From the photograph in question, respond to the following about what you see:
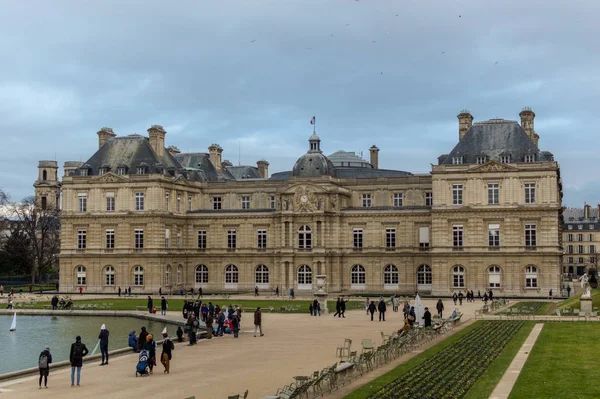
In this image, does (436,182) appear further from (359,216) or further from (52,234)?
(52,234)

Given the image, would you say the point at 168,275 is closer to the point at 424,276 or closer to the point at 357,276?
the point at 357,276

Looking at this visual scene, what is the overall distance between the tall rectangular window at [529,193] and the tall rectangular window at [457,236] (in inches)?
262

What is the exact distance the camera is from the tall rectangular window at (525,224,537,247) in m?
74.4

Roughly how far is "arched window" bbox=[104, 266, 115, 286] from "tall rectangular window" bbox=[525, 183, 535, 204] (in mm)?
42464

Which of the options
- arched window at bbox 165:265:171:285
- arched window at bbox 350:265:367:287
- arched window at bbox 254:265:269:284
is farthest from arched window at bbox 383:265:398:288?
arched window at bbox 165:265:171:285

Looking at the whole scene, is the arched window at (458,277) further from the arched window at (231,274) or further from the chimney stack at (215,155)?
the chimney stack at (215,155)

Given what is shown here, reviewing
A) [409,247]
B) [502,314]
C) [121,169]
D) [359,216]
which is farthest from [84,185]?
[502,314]

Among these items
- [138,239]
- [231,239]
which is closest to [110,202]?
[138,239]

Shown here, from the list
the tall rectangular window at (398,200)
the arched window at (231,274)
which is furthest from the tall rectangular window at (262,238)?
the tall rectangular window at (398,200)

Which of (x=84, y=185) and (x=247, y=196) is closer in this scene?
(x=84, y=185)

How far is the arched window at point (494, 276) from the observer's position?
2953 inches

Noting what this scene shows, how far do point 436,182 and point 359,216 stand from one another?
30.8 feet

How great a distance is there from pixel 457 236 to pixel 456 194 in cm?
399

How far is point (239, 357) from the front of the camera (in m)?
33.5
